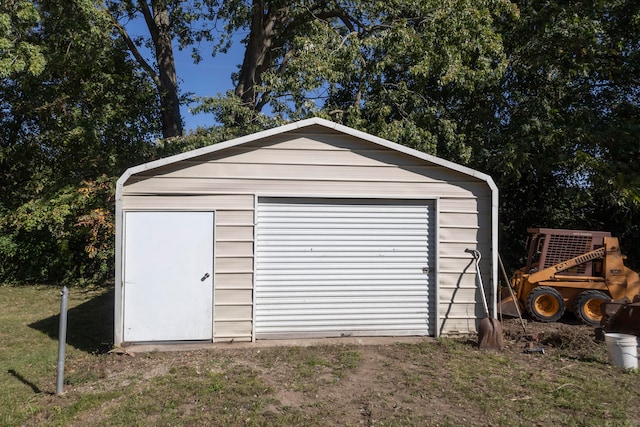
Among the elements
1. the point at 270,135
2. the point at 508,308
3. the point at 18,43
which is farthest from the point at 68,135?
the point at 508,308

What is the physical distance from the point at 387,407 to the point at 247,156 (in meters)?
3.82

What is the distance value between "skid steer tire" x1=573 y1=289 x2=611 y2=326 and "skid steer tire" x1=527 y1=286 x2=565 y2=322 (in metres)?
0.28

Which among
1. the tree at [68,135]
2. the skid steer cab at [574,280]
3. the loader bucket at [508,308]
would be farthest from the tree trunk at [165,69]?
the skid steer cab at [574,280]

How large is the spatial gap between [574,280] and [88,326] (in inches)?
337

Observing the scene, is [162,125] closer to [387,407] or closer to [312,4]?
[312,4]

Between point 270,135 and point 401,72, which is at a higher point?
point 401,72

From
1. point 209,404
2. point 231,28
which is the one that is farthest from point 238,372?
point 231,28

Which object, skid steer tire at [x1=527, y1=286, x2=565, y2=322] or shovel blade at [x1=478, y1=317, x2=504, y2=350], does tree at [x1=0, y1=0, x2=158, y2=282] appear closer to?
shovel blade at [x1=478, y1=317, x2=504, y2=350]

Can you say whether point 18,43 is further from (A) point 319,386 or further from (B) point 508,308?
(B) point 508,308

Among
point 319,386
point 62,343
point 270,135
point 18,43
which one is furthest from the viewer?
point 18,43

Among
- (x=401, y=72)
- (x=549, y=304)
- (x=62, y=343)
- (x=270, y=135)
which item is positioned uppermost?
(x=401, y=72)

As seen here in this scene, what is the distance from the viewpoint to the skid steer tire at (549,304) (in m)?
8.79

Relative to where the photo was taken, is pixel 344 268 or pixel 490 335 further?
pixel 344 268

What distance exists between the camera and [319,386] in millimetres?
5293
